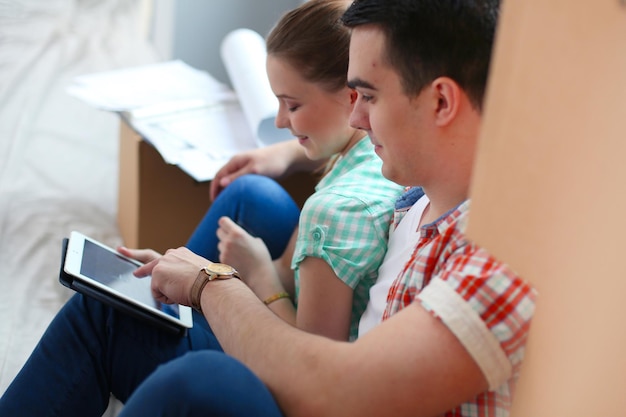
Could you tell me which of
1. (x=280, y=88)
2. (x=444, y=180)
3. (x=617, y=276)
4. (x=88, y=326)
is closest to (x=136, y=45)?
(x=280, y=88)

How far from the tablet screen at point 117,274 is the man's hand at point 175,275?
52mm

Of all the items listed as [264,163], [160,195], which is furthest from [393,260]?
[160,195]

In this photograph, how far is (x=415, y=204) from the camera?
40.0 inches

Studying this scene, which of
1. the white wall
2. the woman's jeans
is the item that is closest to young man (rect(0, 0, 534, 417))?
the woman's jeans

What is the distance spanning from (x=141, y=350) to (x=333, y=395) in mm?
399

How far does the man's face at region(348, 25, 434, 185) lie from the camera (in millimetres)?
836

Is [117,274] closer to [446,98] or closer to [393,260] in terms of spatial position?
[393,260]

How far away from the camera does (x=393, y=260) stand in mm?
991

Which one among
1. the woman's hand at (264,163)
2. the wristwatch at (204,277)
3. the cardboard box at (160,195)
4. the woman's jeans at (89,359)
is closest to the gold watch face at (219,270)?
the wristwatch at (204,277)

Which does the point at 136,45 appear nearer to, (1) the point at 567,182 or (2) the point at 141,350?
(2) the point at 141,350

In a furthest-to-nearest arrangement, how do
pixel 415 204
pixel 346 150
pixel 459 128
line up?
pixel 346 150, pixel 415 204, pixel 459 128

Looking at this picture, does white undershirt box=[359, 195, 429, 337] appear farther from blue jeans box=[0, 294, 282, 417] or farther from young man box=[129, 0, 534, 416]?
blue jeans box=[0, 294, 282, 417]

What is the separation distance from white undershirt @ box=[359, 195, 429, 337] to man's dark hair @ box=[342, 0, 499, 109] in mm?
204

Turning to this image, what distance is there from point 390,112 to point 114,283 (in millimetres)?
474
